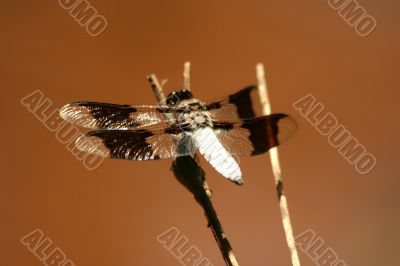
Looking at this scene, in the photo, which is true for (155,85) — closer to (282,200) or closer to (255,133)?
(255,133)

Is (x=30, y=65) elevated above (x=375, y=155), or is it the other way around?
(x=375, y=155)

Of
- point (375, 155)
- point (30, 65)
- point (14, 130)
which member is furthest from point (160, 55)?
point (375, 155)

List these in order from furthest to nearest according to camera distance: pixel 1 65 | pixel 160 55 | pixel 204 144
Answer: pixel 160 55
pixel 1 65
pixel 204 144

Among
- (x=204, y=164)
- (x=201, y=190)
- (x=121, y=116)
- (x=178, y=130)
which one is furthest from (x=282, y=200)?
(x=204, y=164)

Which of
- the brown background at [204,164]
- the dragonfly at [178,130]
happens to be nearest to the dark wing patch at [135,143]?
the dragonfly at [178,130]

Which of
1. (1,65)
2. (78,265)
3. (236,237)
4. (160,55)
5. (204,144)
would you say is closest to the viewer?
(204,144)

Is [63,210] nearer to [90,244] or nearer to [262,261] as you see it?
[90,244]

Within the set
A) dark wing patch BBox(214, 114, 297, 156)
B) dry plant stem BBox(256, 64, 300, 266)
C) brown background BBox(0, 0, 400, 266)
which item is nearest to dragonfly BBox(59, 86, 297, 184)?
dark wing patch BBox(214, 114, 297, 156)
